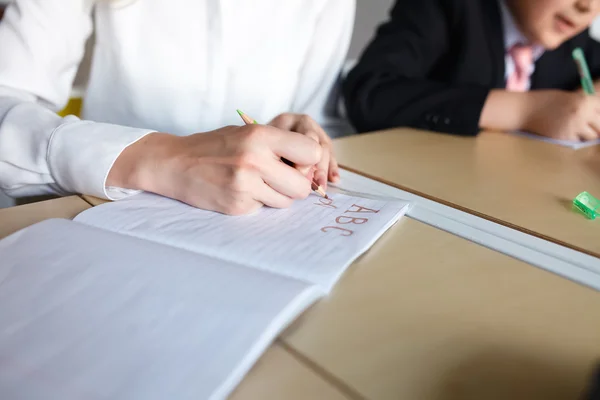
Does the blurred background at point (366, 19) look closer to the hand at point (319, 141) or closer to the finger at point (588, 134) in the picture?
the finger at point (588, 134)

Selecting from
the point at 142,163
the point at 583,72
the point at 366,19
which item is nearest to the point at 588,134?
the point at 583,72

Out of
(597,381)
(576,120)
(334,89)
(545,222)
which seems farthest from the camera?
(334,89)

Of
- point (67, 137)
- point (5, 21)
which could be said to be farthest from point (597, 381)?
point (5, 21)

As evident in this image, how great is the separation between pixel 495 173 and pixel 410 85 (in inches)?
12.6

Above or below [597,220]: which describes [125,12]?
above

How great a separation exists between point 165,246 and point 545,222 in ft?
1.20

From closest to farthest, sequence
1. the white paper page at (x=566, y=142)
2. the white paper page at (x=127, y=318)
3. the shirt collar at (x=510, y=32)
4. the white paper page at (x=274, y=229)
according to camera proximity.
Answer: the white paper page at (x=127, y=318), the white paper page at (x=274, y=229), the white paper page at (x=566, y=142), the shirt collar at (x=510, y=32)

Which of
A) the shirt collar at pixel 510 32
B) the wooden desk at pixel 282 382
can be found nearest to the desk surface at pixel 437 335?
the wooden desk at pixel 282 382

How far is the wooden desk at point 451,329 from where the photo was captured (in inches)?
10.0

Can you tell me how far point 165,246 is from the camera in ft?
1.17

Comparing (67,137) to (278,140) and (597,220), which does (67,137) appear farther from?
(597,220)

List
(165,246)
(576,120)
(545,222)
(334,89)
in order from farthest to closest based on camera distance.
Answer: (334,89) → (576,120) → (545,222) → (165,246)

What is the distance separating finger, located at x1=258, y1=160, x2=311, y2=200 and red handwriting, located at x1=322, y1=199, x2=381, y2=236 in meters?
0.03

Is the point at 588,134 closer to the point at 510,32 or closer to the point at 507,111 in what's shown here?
the point at 507,111
